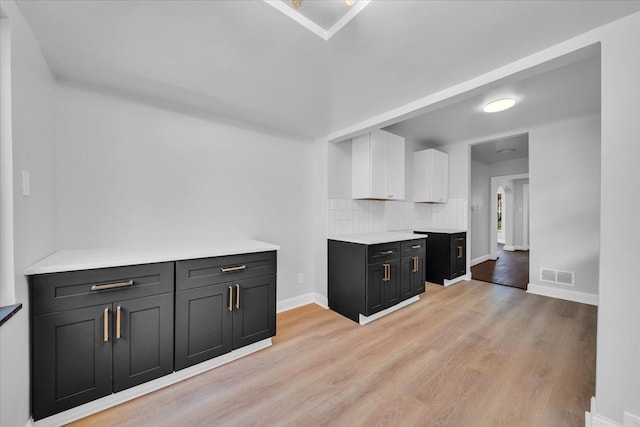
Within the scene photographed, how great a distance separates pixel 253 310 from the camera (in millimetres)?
2062

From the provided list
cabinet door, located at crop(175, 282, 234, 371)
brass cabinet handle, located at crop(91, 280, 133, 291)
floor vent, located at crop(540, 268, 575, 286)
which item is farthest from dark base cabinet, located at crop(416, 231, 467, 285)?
brass cabinet handle, located at crop(91, 280, 133, 291)

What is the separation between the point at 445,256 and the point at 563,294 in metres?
1.52

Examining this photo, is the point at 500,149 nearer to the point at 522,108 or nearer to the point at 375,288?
the point at 522,108

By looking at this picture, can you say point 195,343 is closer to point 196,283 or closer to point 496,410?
point 196,283

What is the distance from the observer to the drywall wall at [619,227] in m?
1.22

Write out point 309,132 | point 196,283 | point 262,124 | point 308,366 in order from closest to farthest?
1. point 196,283
2. point 308,366
3. point 262,124
4. point 309,132

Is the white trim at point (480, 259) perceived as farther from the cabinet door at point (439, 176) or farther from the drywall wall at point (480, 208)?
the cabinet door at point (439, 176)

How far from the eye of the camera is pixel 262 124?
2.74m

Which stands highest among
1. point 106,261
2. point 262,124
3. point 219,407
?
point 262,124

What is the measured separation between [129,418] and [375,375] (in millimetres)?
1595

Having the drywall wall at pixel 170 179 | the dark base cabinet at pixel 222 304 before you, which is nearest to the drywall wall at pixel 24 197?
the drywall wall at pixel 170 179

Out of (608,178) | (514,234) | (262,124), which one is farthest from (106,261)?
(514,234)

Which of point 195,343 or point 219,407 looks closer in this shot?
point 219,407

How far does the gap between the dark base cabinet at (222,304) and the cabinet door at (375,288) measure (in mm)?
1030
